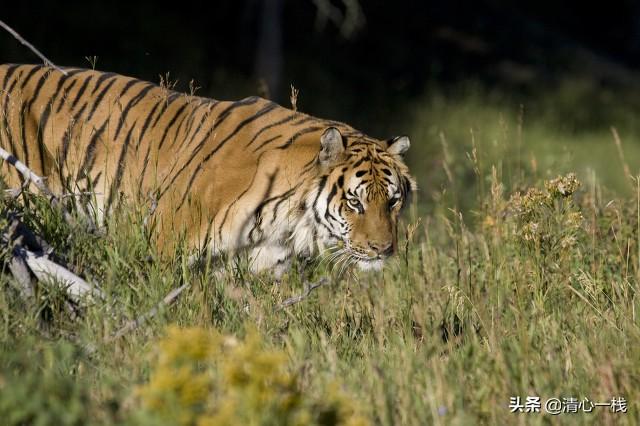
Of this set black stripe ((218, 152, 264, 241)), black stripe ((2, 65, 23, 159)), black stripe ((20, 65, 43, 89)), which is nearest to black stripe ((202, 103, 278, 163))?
black stripe ((218, 152, 264, 241))

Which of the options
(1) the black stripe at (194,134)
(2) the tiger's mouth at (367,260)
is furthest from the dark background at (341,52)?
(2) the tiger's mouth at (367,260)

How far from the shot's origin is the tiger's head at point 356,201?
4895 millimetres

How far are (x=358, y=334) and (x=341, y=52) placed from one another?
41.1 feet

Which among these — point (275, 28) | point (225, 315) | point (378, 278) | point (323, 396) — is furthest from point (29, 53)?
point (323, 396)

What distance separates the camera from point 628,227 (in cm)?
547

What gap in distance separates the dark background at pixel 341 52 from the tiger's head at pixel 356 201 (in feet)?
21.1

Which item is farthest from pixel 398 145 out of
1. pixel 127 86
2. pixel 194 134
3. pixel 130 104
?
pixel 127 86

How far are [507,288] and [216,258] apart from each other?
1375mm

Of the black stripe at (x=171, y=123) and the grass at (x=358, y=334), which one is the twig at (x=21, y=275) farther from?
the black stripe at (x=171, y=123)

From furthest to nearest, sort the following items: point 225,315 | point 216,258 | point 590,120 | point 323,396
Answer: point 590,120
point 216,258
point 225,315
point 323,396

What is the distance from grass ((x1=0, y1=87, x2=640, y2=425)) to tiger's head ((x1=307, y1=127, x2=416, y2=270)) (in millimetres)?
180

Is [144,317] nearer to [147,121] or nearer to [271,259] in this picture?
[271,259]

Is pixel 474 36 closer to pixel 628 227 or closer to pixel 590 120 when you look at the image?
pixel 590 120

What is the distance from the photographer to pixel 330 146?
195 inches
